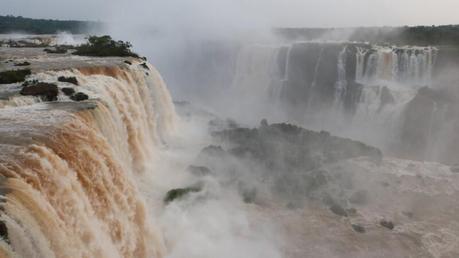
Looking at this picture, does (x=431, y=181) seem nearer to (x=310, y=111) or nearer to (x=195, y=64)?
(x=310, y=111)

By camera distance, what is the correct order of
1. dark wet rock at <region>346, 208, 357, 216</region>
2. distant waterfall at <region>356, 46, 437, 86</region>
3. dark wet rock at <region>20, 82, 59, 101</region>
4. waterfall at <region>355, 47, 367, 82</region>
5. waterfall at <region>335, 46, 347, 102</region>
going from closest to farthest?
dark wet rock at <region>20, 82, 59, 101</region> → dark wet rock at <region>346, 208, 357, 216</region> → distant waterfall at <region>356, 46, 437, 86</region> → waterfall at <region>355, 47, 367, 82</region> → waterfall at <region>335, 46, 347, 102</region>

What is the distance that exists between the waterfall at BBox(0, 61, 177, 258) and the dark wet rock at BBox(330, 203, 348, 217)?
8.48m

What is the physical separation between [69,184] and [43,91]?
7004 mm

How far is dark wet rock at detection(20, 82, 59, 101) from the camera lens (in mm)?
15156

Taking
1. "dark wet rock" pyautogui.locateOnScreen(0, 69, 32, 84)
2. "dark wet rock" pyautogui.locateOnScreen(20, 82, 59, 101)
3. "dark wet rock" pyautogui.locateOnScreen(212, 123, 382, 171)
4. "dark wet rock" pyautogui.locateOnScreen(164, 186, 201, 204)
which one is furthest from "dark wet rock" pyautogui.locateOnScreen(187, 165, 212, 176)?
"dark wet rock" pyautogui.locateOnScreen(0, 69, 32, 84)

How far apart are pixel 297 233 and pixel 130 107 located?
9642mm

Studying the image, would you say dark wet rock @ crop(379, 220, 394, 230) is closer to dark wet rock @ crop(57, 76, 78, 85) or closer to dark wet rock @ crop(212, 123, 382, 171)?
dark wet rock @ crop(212, 123, 382, 171)

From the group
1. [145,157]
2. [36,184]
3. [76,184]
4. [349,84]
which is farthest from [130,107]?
[349,84]

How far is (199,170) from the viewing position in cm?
2159

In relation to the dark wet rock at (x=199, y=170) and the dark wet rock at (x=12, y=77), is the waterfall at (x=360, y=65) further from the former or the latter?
the dark wet rock at (x=12, y=77)

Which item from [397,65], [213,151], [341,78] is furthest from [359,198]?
Result: [341,78]

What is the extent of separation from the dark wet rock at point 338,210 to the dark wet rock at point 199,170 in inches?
249

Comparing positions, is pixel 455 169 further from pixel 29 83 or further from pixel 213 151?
pixel 29 83

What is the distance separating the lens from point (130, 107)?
800 inches
